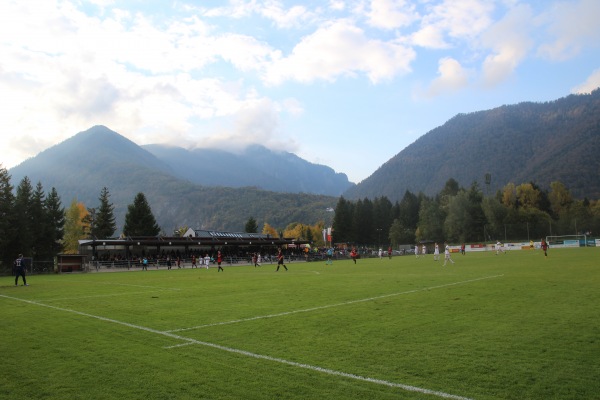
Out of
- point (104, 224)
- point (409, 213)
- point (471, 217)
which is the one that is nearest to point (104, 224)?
point (104, 224)

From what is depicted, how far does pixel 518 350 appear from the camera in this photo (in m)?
7.01

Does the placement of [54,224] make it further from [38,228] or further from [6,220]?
[6,220]

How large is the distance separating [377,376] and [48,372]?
4808mm

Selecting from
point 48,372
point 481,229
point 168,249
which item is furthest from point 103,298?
point 481,229

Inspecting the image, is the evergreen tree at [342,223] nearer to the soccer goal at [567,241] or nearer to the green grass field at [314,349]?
the soccer goal at [567,241]

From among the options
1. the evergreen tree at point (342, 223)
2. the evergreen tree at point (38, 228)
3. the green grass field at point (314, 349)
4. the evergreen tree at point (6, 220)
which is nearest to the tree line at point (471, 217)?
the evergreen tree at point (342, 223)

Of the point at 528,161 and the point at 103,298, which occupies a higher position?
the point at 528,161

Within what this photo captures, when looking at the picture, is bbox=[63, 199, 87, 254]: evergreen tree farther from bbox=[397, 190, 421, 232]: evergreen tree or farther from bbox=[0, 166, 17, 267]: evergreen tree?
bbox=[397, 190, 421, 232]: evergreen tree

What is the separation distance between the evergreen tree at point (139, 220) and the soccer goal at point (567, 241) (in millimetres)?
71266

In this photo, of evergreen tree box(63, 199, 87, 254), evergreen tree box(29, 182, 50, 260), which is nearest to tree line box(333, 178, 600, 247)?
evergreen tree box(63, 199, 87, 254)

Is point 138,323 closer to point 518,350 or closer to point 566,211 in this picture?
point 518,350

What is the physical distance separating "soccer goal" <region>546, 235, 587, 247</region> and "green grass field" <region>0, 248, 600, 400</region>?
208 ft

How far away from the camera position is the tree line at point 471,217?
7428 centimetres

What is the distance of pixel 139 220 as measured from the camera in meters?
87.2
